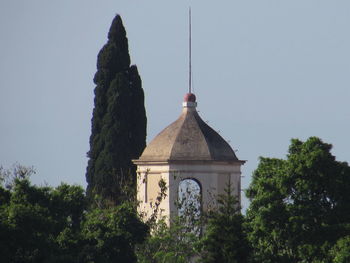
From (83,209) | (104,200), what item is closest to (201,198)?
(104,200)

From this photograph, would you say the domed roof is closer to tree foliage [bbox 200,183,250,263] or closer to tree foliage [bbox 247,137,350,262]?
tree foliage [bbox 200,183,250,263]

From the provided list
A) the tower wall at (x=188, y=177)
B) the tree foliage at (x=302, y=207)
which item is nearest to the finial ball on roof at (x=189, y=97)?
the tower wall at (x=188, y=177)

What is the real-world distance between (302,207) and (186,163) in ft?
56.5

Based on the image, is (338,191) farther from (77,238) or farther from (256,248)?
(77,238)

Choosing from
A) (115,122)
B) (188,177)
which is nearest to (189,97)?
(188,177)

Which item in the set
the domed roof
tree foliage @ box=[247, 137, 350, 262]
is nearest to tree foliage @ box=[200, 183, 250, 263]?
tree foliage @ box=[247, 137, 350, 262]

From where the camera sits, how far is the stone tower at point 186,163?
10988cm

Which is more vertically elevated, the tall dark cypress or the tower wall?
the tall dark cypress

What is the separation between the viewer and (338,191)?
94.0 meters

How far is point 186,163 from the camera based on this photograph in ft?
361

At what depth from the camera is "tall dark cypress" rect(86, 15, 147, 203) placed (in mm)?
113375

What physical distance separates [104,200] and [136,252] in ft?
19.5

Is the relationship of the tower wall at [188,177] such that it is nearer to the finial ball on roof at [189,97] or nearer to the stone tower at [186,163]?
the stone tower at [186,163]

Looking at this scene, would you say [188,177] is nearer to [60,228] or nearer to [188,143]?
[188,143]
